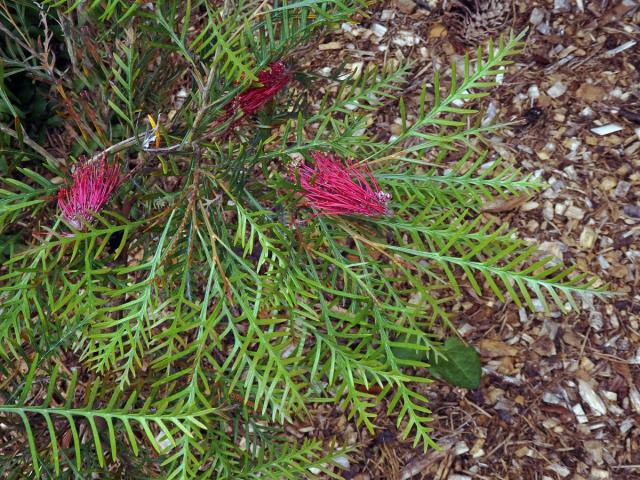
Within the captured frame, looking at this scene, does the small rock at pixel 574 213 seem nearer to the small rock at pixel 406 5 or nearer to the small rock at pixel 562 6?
the small rock at pixel 562 6

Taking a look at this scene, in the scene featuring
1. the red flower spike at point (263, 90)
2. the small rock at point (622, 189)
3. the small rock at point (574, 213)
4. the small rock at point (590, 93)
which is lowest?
the small rock at point (574, 213)

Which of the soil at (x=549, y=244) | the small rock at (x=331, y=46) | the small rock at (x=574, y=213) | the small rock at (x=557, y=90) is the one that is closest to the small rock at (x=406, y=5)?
the soil at (x=549, y=244)

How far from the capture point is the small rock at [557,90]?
58.9 inches

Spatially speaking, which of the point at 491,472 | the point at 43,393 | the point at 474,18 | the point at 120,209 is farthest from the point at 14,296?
the point at 474,18

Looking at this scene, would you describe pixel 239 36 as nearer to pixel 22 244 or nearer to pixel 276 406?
pixel 276 406

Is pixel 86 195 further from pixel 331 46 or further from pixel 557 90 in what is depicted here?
pixel 557 90

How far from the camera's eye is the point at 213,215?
890mm

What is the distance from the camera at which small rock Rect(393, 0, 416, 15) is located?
1636mm

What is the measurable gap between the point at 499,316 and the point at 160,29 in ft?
3.12

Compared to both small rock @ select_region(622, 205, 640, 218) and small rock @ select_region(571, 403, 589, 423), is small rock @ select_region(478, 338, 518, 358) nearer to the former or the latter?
small rock @ select_region(571, 403, 589, 423)

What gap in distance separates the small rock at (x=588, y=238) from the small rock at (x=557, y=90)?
34 centimetres

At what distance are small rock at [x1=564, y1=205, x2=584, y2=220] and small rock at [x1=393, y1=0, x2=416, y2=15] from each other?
67 cm

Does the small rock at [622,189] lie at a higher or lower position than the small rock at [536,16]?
lower

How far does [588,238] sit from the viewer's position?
140 centimetres
